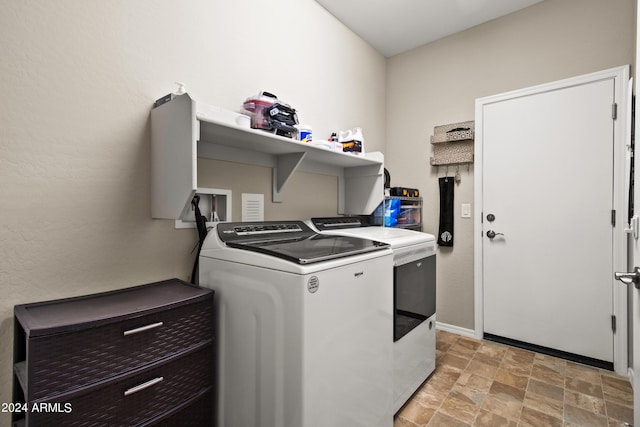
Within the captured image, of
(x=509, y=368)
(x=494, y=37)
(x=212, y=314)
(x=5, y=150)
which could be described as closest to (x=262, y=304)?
(x=212, y=314)

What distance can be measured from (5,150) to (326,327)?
1.28 metres

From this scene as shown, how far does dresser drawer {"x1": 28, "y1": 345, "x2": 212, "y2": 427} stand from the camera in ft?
2.90

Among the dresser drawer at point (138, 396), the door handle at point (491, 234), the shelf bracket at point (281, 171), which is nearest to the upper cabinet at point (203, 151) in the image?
the shelf bracket at point (281, 171)

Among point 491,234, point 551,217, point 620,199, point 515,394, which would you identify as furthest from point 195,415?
point 620,199

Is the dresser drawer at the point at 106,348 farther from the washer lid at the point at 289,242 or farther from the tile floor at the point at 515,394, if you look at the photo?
the tile floor at the point at 515,394

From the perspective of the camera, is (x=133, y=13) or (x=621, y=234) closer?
(x=133, y=13)

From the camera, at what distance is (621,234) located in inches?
82.0

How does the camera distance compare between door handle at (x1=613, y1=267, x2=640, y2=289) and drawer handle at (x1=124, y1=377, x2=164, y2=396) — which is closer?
door handle at (x1=613, y1=267, x2=640, y2=289)

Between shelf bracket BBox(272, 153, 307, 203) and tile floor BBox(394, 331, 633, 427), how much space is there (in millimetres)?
1482

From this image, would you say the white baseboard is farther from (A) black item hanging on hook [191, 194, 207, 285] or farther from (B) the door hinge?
(A) black item hanging on hook [191, 194, 207, 285]

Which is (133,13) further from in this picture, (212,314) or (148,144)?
(212,314)

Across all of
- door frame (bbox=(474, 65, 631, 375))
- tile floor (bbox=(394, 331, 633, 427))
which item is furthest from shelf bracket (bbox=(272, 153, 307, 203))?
door frame (bbox=(474, 65, 631, 375))

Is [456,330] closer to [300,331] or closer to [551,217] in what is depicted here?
[551,217]

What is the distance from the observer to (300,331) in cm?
106
